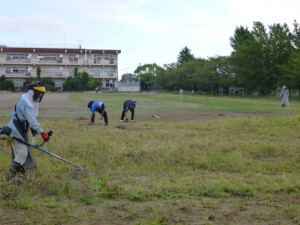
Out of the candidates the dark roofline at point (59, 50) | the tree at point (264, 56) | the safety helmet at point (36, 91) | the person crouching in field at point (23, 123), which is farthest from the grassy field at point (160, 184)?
the dark roofline at point (59, 50)

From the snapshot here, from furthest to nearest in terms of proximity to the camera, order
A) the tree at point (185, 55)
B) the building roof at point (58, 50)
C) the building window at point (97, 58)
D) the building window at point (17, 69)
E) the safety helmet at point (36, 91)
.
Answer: the tree at point (185, 55) < the building window at point (97, 58) < the building roof at point (58, 50) < the building window at point (17, 69) < the safety helmet at point (36, 91)

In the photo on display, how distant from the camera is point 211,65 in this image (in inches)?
2562

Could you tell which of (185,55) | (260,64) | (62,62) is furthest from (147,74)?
(260,64)

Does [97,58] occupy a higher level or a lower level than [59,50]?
lower

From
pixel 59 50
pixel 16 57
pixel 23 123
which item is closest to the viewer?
pixel 23 123

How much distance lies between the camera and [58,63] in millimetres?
84688

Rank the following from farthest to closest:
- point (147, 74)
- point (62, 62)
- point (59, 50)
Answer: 1. point (147, 74)
2. point (62, 62)
3. point (59, 50)

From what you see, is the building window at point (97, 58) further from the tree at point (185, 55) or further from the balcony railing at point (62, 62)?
the tree at point (185, 55)

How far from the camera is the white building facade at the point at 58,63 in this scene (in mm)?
83562

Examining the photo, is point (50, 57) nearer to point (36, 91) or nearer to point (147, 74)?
point (147, 74)

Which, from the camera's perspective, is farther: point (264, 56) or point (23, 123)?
point (264, 56)

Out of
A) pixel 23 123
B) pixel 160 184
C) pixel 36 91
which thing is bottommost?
pixel 160 184

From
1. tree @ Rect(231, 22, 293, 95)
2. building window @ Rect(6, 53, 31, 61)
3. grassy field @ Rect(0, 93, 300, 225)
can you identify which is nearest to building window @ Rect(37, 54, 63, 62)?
building window @ Rect(6, 53, 31, 61)

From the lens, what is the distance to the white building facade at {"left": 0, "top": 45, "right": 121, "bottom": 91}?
8356 cm
